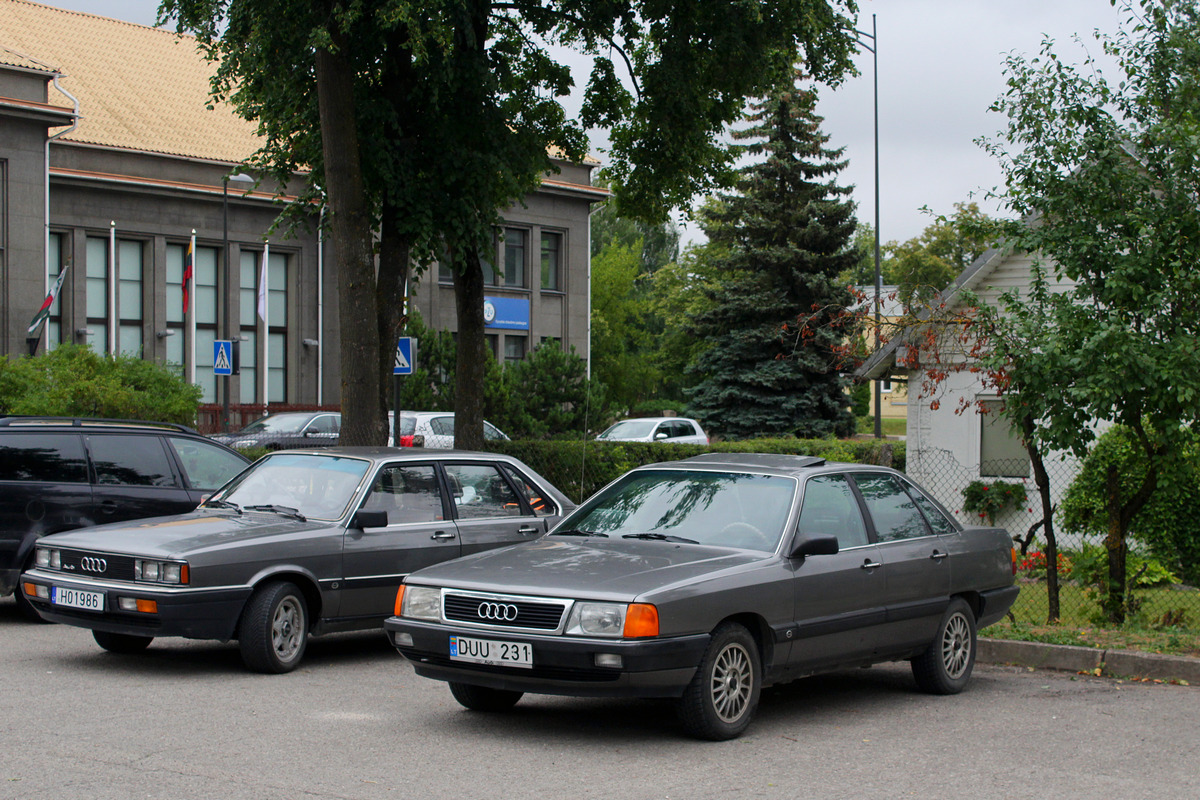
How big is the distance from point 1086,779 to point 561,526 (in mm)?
3442

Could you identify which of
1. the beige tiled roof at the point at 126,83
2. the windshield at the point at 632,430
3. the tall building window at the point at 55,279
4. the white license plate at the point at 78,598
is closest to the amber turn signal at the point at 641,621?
the white license plate at the point at 78,598

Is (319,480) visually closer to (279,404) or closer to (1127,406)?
(1127,406)

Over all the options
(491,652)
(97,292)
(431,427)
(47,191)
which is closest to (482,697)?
(491,652)

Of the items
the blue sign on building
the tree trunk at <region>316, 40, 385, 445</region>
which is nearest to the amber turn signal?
the tree trunk at <region>316, 40, 385, 445</region>

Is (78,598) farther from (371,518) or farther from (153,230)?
(153,230)

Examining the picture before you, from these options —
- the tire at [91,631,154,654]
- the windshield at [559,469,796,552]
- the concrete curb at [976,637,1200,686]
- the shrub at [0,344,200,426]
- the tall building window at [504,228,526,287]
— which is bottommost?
the concrete curb at [976,637,1200,686]

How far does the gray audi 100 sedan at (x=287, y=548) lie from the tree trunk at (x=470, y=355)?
7584 mm

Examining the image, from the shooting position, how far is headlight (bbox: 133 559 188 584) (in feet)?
27.4

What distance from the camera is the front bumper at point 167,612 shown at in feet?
27.2

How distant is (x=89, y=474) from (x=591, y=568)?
606 centimetres

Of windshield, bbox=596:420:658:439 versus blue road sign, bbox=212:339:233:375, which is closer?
blue road sign, bbox=212:339:233:375

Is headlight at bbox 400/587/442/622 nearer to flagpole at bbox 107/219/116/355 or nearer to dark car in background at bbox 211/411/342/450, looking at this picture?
dark car in background at bbox 211/411/342/450

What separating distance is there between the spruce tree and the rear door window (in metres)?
29.2

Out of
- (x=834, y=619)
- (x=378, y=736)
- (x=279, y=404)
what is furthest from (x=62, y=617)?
(x=279, y=404)
